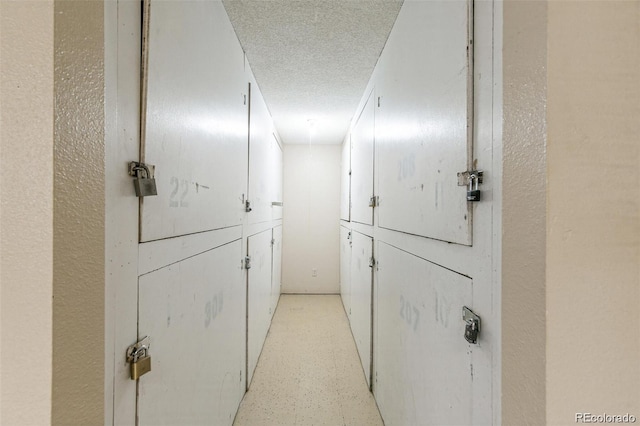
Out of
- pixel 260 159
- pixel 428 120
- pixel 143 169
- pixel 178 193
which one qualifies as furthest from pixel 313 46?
pixel 143 169

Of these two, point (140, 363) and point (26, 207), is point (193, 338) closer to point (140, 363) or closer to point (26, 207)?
point (140, 363)

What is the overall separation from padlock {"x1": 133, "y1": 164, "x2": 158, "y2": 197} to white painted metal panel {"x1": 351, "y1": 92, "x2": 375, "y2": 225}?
66.6 inches

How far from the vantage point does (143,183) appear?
80 centimetres

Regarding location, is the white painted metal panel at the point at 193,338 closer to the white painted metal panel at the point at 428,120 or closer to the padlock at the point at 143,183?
the padlock at the point at 143,183

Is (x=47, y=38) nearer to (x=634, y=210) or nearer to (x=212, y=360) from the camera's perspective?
(x=634, y=210)

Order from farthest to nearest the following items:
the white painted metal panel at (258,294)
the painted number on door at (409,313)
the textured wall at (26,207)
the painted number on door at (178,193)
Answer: the white painted metal panel at (258,294) → the painted number on door at (409,313) → the painted number on door at (178,193) → the textured wall at (26,207)

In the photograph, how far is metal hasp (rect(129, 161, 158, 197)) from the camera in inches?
31.0

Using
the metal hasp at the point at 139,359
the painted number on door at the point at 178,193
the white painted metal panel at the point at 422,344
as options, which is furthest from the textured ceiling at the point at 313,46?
the metal hasp at the point at 139,359

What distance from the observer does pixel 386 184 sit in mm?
1832

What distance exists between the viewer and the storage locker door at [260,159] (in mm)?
2348

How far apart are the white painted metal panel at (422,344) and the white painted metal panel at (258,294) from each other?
3.28 ft

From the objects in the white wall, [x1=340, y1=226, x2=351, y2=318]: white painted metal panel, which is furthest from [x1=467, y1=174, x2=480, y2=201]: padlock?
the white wall

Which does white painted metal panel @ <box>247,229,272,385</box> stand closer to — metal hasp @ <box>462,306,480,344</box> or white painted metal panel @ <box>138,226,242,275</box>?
white painted metal panel @ <box>138,226,242,275</box>

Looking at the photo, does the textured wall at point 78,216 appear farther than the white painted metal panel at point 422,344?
No
